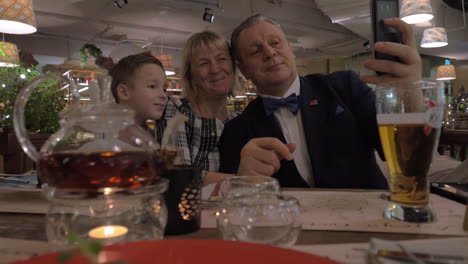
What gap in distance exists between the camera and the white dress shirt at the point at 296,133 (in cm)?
146

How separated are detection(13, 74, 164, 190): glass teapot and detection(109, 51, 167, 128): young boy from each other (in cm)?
124

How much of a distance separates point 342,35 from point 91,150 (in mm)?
8776

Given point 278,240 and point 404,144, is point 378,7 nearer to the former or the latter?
Answer: point 404,144

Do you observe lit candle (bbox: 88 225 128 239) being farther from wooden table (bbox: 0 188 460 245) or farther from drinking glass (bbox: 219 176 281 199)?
Answer: drinking glass (bbox: 219 176 281 199)

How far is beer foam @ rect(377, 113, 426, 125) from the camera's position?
0.63m

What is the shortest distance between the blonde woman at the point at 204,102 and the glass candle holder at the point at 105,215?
1.03 m

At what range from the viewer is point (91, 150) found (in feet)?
1.54

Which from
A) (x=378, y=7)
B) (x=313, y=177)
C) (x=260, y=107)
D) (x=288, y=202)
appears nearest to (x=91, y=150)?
(x=288, y=202)

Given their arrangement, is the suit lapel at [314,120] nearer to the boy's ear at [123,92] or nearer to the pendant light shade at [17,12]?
the boy's ear at [123,92]

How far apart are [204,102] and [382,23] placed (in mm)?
1105

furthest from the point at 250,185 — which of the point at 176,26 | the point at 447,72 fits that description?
the point at 447,72

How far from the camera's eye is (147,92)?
1.82 metres

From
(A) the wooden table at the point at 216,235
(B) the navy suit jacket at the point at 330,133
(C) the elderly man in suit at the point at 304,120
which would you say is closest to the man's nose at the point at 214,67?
(C) the elderly man in suit at the point at 304,120

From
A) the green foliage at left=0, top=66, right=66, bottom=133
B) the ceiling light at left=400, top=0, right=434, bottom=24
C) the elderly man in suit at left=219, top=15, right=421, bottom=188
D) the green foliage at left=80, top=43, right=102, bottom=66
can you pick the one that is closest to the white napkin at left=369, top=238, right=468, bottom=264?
the elderly man in suit at left=219, top=15, right=421, bottom=188
